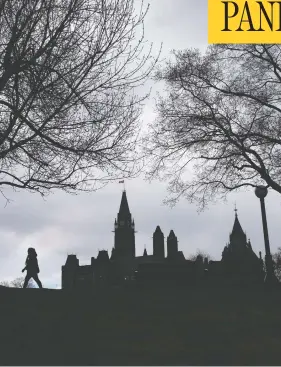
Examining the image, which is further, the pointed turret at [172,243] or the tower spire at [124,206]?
the tower spire at [124,206]

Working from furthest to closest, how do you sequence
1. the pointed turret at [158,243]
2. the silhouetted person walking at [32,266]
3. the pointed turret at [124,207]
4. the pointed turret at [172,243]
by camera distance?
the pointed turret at [124,207], the pointed turret at [158,243], the pointed turret at [172,243], the silhouetted person walking at [32,266]

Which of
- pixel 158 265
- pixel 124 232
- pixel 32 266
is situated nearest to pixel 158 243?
pixel 124 232

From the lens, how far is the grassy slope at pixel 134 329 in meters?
11.5

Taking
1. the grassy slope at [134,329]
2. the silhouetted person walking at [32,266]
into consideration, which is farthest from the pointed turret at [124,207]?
the grassy slope at [134,329]

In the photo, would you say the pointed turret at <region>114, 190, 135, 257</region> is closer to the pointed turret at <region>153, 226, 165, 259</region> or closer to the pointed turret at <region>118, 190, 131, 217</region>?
the pointed turret at <region>118, 190, 131, 217</region>

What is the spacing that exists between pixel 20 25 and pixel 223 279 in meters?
11.6

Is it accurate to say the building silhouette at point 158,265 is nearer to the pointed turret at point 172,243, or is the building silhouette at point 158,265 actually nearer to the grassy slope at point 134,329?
the pointed turret at point 172,243

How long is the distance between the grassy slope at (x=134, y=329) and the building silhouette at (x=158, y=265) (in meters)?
5.12

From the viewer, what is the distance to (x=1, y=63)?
597 inches

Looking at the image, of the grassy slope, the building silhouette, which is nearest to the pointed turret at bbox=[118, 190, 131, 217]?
the building silhouette

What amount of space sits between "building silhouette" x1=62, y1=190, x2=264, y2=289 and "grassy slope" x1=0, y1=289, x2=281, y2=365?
5.12 metres

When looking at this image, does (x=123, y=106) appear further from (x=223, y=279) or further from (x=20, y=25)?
(x=223, y=279)

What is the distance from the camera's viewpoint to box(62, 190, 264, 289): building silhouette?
20.7 metres

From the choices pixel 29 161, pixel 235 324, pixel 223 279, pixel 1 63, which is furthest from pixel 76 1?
pixel 223 279
